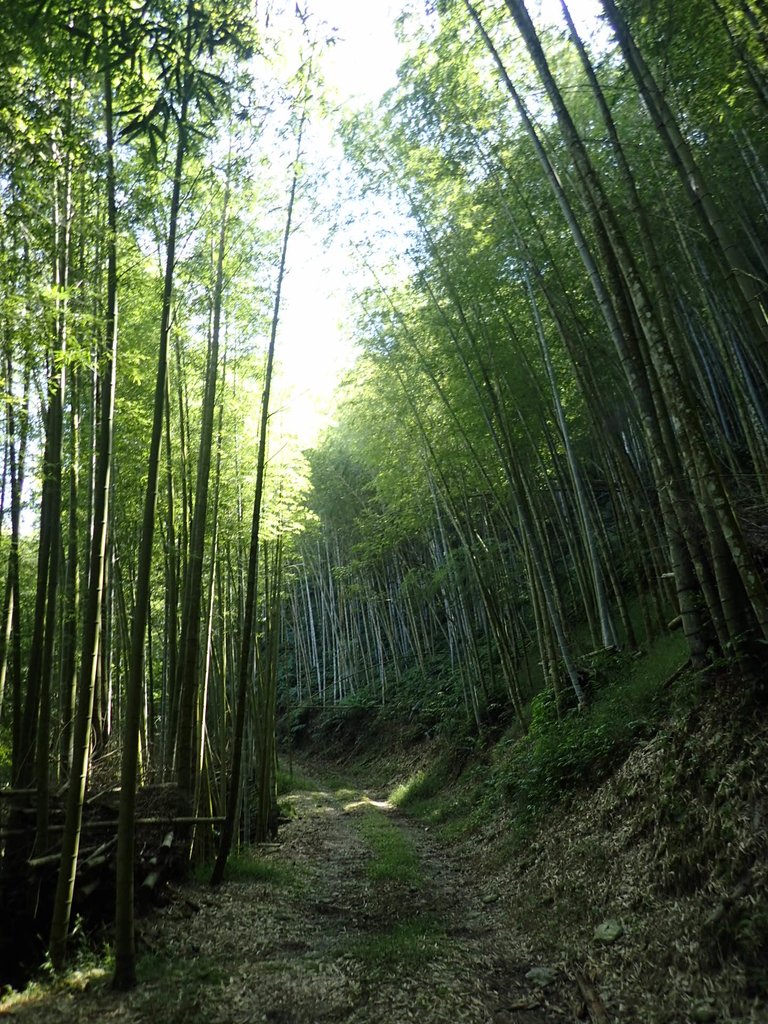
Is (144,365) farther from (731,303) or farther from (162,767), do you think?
(731,303)

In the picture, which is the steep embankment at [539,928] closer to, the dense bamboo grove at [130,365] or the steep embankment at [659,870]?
the steep embankment at [659,870]

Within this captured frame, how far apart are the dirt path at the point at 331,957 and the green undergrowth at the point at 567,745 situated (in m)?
0.87

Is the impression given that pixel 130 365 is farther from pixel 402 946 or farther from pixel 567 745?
pixel 567 745

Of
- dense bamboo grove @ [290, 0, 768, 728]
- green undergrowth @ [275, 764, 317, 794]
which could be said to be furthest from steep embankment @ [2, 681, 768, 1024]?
green undergrowth @ [275, 764, 317, 794]

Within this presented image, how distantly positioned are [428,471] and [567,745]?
514 centimetres

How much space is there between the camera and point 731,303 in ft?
21.7

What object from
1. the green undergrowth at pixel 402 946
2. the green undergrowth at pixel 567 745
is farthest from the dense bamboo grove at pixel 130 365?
the green undergrowth at pixel 567 745

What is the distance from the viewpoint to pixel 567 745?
5.02 meters

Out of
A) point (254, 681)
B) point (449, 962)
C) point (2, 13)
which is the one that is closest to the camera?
point (2, 13)

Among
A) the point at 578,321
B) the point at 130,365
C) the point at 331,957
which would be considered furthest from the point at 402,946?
the point at 578,321

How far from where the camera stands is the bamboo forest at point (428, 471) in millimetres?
2811

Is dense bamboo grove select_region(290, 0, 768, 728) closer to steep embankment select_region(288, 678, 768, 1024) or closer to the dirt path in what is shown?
steep embankment select_region(288, 678, 768, 1024)

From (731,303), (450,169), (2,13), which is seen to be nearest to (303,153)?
(450,169)

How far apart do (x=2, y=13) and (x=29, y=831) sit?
4.34 meters
